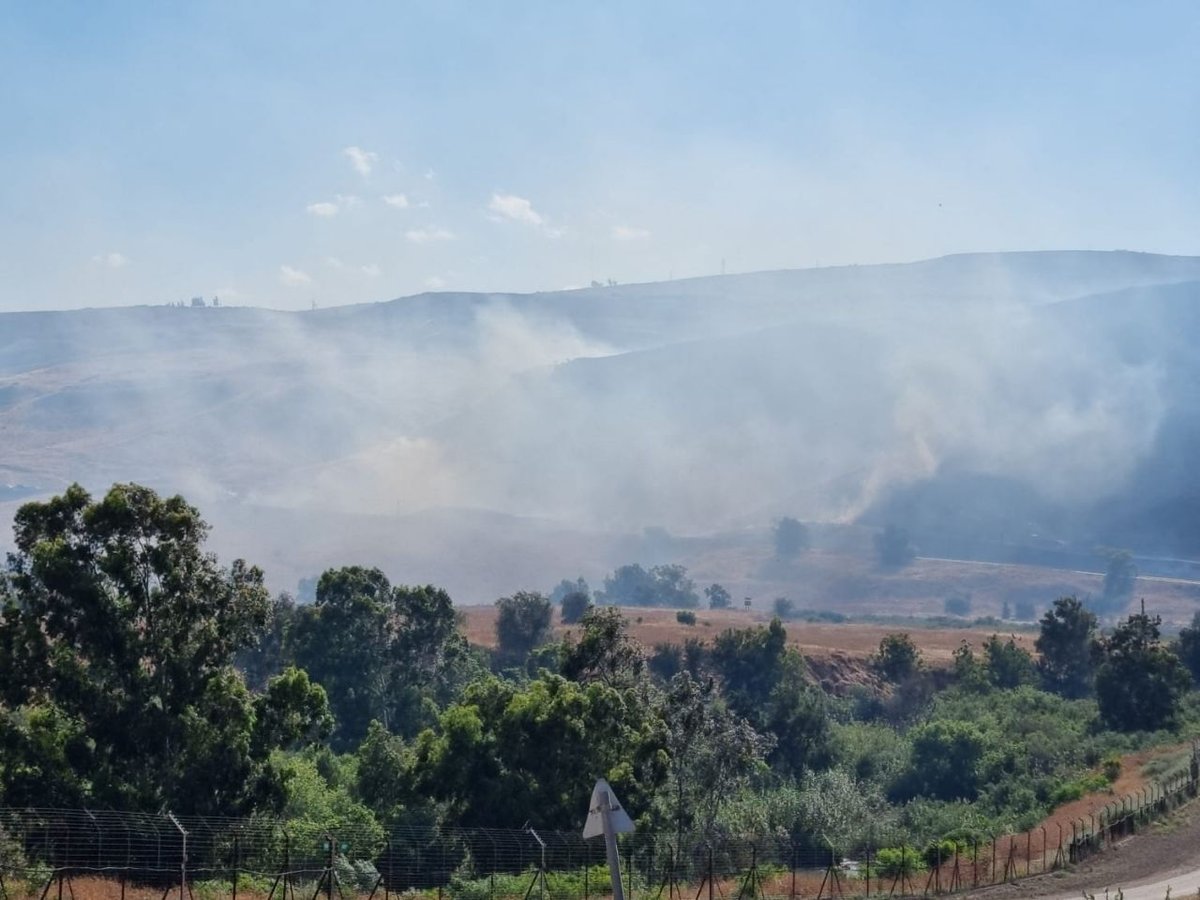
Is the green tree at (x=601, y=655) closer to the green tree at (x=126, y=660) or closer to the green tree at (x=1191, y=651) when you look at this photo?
the green tree at (x=126, y=660)

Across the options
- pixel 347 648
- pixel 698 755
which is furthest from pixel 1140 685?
pixel 347 648

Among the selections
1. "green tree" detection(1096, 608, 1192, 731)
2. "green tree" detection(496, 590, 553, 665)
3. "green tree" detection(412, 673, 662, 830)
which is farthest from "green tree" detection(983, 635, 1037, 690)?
"green tree" detection(412, 673, 662, 830)

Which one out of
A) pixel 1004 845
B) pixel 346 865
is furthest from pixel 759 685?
pixel 346 865

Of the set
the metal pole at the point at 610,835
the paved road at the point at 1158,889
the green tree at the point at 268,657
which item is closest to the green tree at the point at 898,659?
the green tree at the point at 268,657

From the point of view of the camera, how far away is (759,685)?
3125 inches

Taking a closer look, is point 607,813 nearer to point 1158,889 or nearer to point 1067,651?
point 1158,889

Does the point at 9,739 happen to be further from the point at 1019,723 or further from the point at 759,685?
the point at 759,685

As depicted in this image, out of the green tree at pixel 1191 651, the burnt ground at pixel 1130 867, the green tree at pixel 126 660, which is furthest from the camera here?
the green tree at pixel 1191 651

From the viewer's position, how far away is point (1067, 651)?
83875 millimetres

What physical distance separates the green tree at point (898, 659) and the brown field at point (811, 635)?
3.46m

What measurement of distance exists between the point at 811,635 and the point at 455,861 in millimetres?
86869

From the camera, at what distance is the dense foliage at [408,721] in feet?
95.2

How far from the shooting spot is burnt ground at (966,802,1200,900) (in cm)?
3097

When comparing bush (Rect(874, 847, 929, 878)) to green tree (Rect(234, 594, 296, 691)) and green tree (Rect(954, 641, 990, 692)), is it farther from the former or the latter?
green tree (Rect(954, 641, 990, 692))
